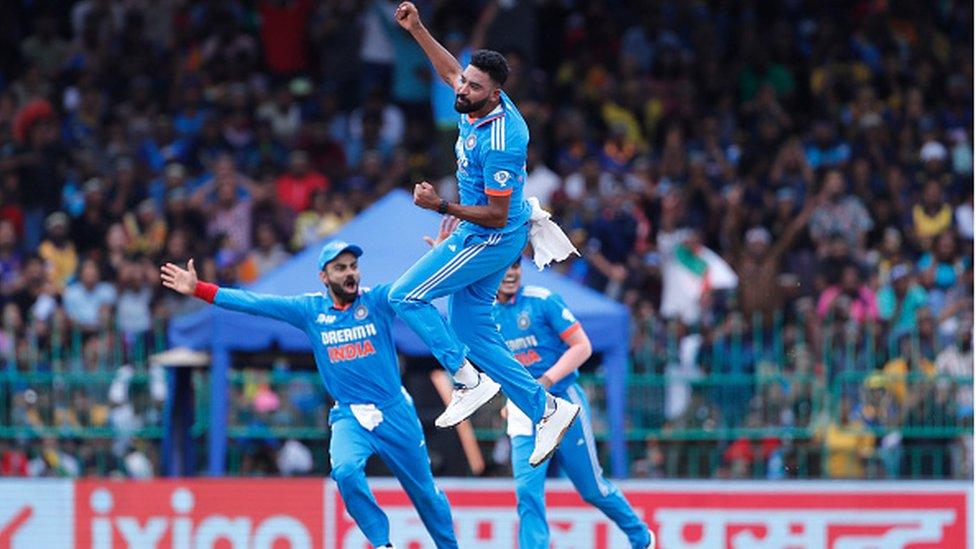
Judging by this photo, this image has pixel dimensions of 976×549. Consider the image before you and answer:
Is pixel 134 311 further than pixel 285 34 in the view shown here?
No

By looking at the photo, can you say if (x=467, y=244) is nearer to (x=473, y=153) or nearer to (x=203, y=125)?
(x=473, y=153)

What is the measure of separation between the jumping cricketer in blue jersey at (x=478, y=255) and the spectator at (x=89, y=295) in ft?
25.1

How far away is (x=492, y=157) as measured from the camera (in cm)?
1266

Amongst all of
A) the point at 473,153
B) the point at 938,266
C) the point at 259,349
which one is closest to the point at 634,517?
the point at 473,153

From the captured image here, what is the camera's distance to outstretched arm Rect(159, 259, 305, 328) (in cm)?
1362

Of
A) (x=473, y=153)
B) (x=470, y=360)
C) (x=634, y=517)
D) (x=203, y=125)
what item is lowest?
(x=634, y=517)

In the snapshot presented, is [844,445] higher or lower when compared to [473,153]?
lower

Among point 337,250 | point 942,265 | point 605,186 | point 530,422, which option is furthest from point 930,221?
point 337,250

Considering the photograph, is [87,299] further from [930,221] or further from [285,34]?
[930,221]

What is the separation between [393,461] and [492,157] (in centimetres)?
245

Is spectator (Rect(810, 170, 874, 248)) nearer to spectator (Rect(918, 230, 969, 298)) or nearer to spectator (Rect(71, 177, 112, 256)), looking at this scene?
spectator (Rect(918, 230, 969, 298))

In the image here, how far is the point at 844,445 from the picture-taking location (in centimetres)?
1922

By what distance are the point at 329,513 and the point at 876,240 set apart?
8.65 meters

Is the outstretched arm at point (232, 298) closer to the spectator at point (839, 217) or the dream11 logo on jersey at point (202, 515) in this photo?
the dream11 logo on jersey at point (202, 515)
